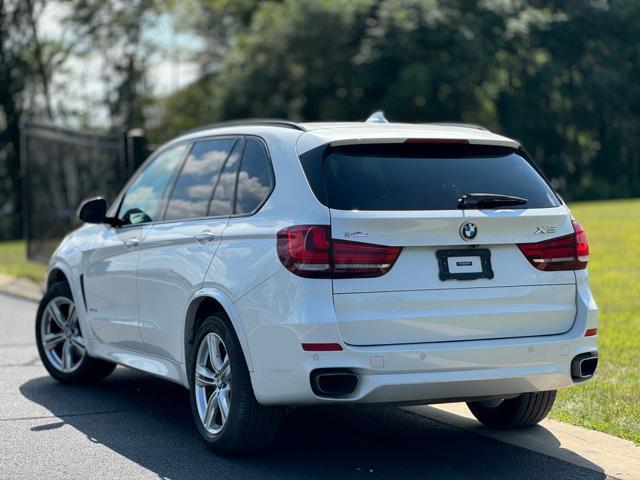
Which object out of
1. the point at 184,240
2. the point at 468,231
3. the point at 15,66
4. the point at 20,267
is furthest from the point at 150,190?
the point at 15,66

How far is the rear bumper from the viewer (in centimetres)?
545

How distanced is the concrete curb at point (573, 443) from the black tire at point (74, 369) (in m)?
2.55

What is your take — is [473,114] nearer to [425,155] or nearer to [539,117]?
[539,117]

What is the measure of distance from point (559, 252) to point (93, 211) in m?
3.34

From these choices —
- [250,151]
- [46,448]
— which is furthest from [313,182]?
[46,448]

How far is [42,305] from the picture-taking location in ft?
28.7

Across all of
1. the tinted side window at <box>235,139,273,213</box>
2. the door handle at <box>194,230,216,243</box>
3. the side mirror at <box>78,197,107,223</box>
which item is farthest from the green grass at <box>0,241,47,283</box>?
the tinted side window at <box>235,139,273,213</box>

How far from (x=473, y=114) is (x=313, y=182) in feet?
133

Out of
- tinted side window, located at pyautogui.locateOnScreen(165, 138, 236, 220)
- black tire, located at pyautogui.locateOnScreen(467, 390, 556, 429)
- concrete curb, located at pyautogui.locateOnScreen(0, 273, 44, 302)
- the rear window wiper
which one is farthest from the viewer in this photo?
concrete curb, located at pyautogui.locateOnScreen(0, 273, 44, 302)

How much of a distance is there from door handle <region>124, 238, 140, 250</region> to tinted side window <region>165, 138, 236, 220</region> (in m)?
0.31

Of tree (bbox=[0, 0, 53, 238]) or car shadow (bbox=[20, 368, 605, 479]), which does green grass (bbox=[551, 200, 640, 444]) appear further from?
tree (bbox=[0, 0, 53, 238])

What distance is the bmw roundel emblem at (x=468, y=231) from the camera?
567cm

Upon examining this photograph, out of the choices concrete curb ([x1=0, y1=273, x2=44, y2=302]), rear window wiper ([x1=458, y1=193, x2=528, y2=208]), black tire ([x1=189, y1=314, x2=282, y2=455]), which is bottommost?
concrete curb ([x1=0, y1=273, x2=44, y2=302])

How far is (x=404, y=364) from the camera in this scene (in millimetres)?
5492
